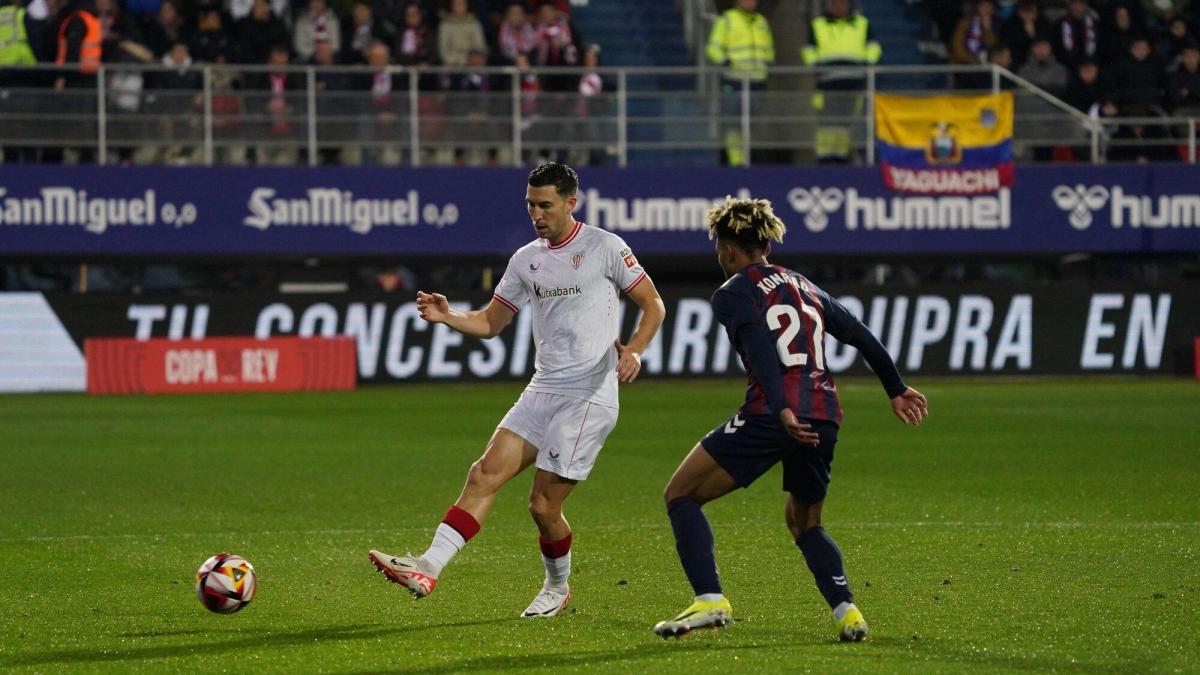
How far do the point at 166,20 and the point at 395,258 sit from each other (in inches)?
191

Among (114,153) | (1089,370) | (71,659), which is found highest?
(114,153)

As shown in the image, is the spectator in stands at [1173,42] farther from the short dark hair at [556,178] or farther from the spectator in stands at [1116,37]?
the short dark hair at [556,178]

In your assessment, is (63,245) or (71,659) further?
(63,245)

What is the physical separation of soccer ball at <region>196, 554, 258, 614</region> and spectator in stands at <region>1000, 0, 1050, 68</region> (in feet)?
74.4

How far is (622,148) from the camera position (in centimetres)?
2625

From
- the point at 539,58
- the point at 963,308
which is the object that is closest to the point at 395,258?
the point at 539,58

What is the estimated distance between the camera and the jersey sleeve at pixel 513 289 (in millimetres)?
8320

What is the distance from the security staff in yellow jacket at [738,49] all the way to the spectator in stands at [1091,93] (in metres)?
5.18

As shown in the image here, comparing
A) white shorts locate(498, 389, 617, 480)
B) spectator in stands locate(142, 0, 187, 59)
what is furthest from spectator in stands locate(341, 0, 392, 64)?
white shorts locate(498, 389, 617, 480)

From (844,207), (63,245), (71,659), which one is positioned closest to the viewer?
(71,659)

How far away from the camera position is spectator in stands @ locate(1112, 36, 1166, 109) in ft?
91.1

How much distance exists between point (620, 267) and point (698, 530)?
5.17ft

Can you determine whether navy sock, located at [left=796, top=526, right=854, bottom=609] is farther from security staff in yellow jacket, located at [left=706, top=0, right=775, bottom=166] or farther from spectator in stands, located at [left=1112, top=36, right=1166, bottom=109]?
spectator in stands, located at [left=1112, top=36, right=1166, bottom=109]

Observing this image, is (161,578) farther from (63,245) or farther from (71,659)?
(63,245)
